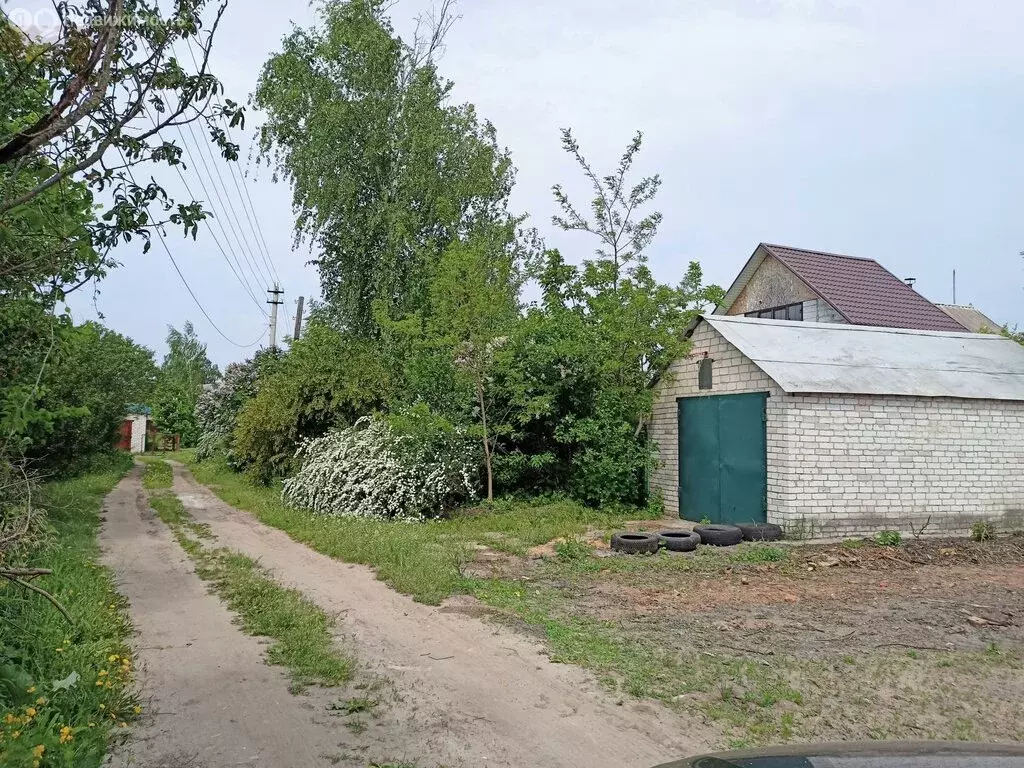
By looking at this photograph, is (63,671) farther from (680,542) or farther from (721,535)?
(721,535)

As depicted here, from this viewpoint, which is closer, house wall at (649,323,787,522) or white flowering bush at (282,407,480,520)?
house wall at (649,323,787,522)

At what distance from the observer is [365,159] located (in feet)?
72.5

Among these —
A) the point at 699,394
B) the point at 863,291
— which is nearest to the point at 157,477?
the point at 699,394

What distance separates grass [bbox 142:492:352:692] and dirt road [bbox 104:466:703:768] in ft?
0.55

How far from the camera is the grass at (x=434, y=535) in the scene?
8945 mm

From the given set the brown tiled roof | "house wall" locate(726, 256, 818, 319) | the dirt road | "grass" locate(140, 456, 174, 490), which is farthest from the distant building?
the dirt road

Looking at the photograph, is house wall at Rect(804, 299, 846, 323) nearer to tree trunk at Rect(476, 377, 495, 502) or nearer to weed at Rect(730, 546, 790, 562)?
tree trunk at Rect(476, 377, 495, 502)

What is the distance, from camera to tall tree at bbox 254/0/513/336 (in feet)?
71.5

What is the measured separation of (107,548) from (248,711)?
7832 millimetres

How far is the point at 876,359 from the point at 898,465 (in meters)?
2.05

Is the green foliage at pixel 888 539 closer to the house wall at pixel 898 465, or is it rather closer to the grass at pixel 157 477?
the house wall at pixel 898 465

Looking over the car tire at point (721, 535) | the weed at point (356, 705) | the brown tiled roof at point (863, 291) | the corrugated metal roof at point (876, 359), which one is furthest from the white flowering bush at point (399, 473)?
the brown tiled roof at point (863, 291)

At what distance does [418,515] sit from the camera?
14.0m

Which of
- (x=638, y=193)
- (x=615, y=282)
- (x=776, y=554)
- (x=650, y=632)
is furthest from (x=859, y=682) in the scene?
(x=638, y=193)
